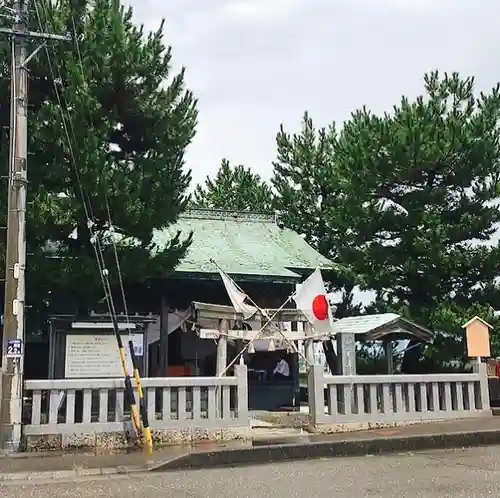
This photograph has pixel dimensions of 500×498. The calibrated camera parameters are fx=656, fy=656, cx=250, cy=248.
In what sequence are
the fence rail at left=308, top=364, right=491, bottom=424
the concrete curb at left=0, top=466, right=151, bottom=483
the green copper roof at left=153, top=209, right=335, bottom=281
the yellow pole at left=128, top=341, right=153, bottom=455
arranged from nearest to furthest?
the concrete curb at left=0, top=466, right=151, bottom=483, the yellow pole at left=128, top=341, right=153, bottom=455, the fence rail at left=308, top=364, right=491, bottom=424, the green copper roof at left=153, top=209, right=335, bottom=281

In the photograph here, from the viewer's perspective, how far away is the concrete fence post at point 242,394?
38.5 feet

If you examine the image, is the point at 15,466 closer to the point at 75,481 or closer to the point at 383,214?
the point at 75,481

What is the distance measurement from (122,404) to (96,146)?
16.6 feet

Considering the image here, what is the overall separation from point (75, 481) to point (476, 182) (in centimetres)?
1549

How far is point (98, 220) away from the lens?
1374 cm

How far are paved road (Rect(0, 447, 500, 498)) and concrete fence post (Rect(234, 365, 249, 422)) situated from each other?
193cm

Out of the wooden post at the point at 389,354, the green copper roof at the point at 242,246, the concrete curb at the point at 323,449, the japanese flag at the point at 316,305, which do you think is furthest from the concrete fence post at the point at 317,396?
the wooden post at the point at 389,354

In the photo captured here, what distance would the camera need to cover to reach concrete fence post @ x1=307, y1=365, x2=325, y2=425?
1218 centimetres

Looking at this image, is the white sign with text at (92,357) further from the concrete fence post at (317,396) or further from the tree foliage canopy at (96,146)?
the concrete fence post at (317,396)

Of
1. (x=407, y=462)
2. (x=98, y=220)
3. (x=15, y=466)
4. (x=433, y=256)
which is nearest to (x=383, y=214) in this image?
(x=433, y=256)

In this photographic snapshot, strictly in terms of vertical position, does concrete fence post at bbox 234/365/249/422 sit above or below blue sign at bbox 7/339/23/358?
A: below

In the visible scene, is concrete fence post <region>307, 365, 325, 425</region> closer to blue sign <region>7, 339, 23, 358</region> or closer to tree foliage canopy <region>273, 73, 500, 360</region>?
blue sign <region>7, 339, 23, 358</region>

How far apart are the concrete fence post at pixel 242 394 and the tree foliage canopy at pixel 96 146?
3.40 m

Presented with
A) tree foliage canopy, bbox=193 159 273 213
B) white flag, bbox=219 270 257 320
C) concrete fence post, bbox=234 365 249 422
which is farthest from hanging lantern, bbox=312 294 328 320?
tree foliage canopy, bbox=193 159 273 213
